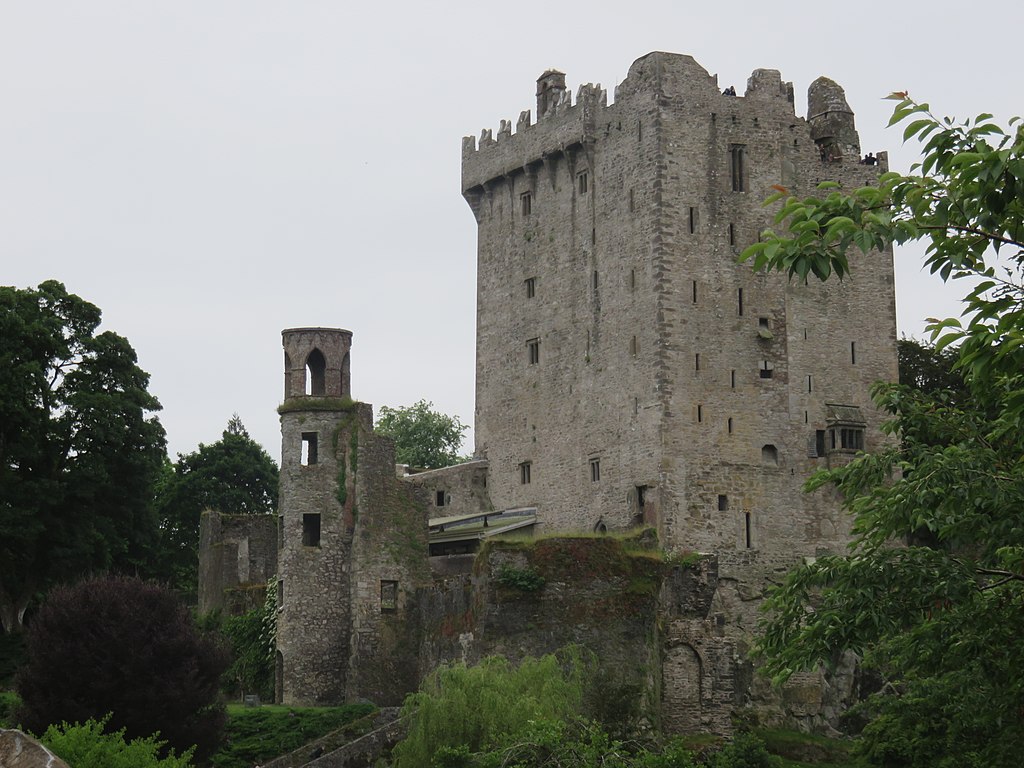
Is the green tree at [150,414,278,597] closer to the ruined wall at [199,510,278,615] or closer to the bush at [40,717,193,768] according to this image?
the ruined wall at [199,510,278,615]

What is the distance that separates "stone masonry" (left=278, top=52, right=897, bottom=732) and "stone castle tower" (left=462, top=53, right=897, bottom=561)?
8cm

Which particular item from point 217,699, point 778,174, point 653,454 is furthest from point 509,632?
point 778,174

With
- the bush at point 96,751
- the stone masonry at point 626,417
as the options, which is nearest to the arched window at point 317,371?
the stone masonry at point 626,417

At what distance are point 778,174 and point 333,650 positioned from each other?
21738mm

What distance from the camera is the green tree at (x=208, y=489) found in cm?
7719

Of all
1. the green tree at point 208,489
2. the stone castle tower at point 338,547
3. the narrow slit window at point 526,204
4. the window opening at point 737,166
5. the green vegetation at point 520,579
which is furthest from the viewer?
the green tree at point 208,489

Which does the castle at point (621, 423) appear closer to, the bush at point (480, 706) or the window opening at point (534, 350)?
the window opening at point (534, 350)

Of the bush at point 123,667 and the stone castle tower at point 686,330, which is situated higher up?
the stone castle tower at point 686,330

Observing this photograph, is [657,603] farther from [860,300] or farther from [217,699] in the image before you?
[860,300]

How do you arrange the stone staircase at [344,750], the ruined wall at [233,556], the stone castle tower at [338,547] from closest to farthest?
the stone staircase at [344,750] → the stone castle tower at [338,547] → the ruined wall at [233,556]

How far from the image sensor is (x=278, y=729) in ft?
152

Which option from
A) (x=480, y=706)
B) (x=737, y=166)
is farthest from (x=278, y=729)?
(x=737, y=166)

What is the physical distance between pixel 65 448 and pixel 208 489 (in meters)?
24.9

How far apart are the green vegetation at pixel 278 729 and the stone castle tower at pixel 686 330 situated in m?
12.5
